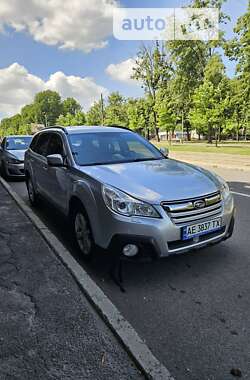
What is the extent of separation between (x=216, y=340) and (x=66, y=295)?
4.81ft

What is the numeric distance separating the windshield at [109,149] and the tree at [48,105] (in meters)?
123

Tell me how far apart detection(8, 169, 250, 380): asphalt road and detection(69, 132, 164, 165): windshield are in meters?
1.30

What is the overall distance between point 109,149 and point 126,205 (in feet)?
5.37

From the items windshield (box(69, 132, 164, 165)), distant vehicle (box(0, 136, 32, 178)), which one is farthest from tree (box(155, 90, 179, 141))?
windshield (box(69, 132, 164, 165))

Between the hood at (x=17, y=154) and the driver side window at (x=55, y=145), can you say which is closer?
the driver side window at (x=55, y=145)

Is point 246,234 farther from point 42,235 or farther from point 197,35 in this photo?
point 197,35

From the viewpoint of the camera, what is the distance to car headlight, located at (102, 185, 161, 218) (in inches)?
130

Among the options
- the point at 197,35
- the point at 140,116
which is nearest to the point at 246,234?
the point at 197,35

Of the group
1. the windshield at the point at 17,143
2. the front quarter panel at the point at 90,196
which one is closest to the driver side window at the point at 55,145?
the front quarter panel at the point at 90,196

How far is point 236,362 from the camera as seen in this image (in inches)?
92.4

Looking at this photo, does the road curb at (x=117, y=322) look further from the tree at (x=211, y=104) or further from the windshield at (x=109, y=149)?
the tree at (x=211, y=104)

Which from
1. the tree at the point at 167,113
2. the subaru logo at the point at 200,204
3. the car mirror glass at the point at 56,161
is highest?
the tree at the point at 167,113

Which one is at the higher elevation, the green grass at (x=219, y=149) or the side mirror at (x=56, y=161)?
→ the side mirror at (x=56, y=161)

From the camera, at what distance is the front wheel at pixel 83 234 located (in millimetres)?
3893
